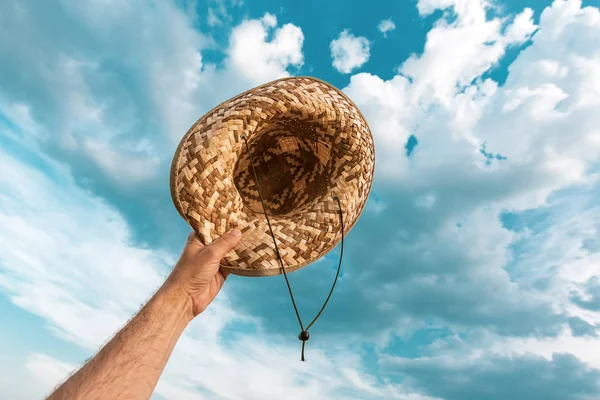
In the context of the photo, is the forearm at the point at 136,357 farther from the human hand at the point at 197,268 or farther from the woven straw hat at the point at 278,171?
the woven straw hat at the point at 278,171

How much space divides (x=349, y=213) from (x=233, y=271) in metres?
0.65

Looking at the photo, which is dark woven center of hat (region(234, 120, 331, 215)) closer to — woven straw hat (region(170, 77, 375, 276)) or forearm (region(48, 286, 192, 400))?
woven straw hat (region(170, 77, 375, 276))

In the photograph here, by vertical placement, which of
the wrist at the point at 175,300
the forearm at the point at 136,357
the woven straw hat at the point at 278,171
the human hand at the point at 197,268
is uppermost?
the woven straw hat at the point at 278,171

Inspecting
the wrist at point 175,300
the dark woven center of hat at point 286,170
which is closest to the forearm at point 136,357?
the wrist at point 175,300

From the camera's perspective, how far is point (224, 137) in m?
1.80

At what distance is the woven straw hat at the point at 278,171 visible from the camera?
70.0 inches

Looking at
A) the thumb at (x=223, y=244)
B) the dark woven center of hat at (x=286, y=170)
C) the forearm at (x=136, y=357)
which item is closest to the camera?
the forearm at (x=136, y=357)

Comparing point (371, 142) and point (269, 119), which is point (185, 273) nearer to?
point (269, 119)

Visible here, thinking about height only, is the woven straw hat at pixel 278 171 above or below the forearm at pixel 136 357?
above

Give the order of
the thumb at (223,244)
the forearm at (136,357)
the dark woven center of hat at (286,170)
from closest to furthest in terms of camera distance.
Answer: the forearm at (136,357) < the thumb at (223,244) < the dark woven center of hat at (286,170)

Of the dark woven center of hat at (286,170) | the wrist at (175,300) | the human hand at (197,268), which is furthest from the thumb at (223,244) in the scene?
the dark woven center of hat at (286,170)

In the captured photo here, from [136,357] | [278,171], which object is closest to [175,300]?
[136,357]

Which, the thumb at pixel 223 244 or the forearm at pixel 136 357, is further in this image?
the thumb at pixel 223 244

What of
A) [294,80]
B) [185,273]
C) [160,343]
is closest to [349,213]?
[294,80]
